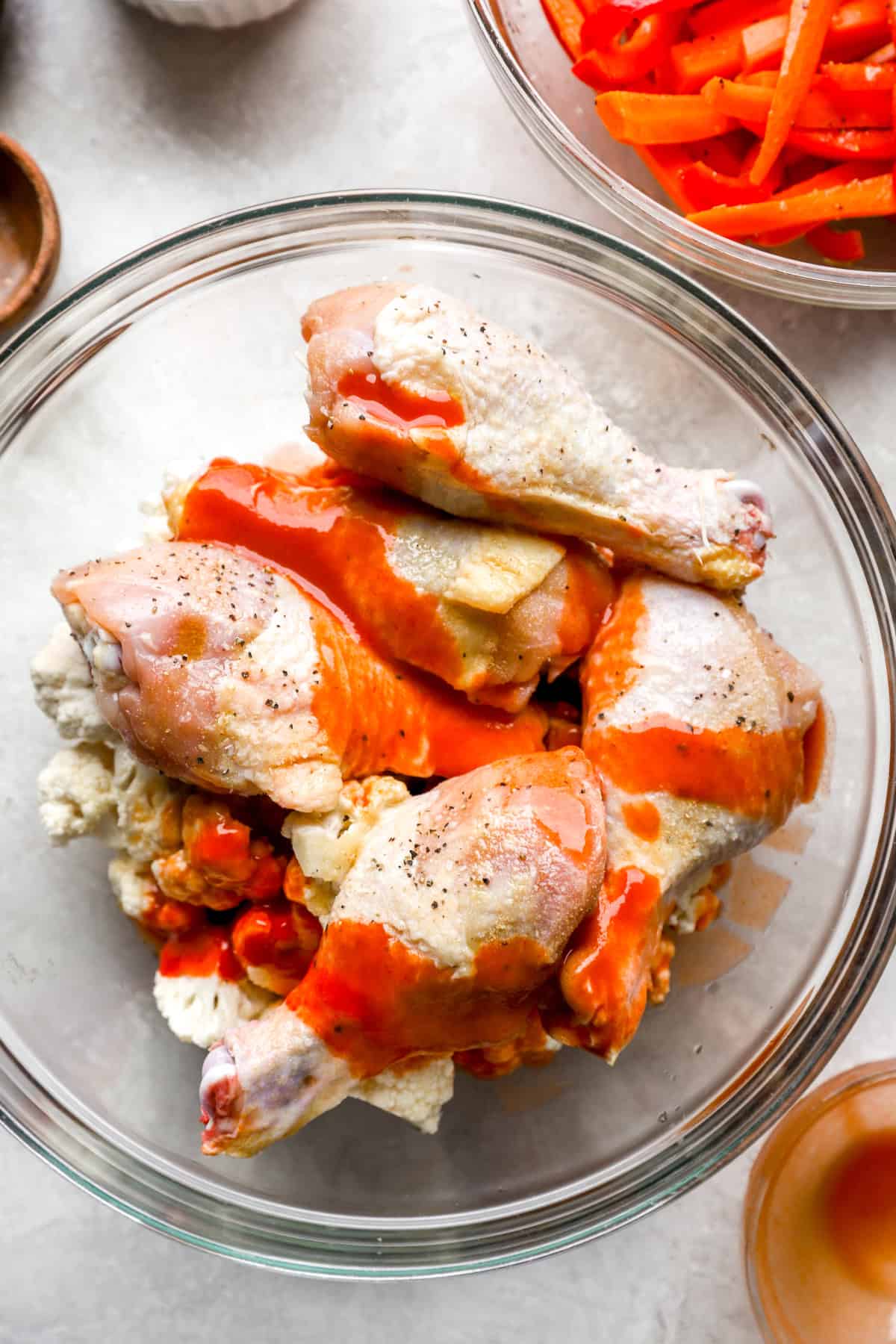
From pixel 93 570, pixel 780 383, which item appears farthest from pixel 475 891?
pixel 780 383

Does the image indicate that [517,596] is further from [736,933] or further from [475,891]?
[736,933]

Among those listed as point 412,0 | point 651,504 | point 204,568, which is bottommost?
point 204,568

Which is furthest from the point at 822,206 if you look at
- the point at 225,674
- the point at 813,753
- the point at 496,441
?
the point at 225,674

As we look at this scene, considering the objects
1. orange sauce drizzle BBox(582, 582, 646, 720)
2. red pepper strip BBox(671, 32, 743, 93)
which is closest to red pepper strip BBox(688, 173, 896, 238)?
red pepper strip BBox(671, 32, 743, 93)

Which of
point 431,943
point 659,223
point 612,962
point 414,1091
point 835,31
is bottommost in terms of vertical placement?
point 414,1091

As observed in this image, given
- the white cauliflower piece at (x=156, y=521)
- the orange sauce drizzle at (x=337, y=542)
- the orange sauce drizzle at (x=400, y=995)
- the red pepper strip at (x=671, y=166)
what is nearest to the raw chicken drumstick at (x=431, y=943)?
the orange sauce drizzle at (x=400, y=995)

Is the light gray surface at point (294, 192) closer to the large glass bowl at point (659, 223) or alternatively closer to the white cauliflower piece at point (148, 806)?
the large glass bowl at point (659, 223)

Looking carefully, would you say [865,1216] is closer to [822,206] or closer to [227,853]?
[227,853]
